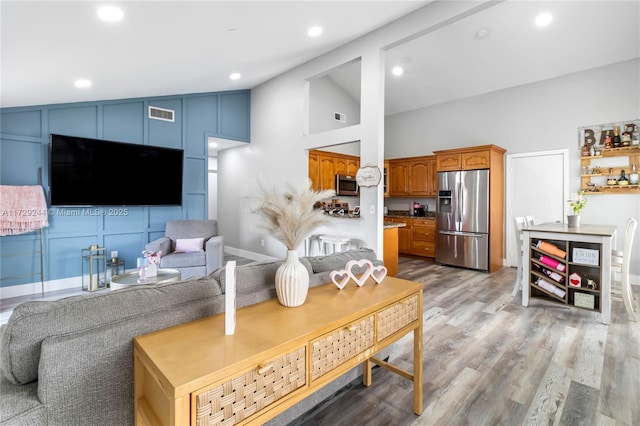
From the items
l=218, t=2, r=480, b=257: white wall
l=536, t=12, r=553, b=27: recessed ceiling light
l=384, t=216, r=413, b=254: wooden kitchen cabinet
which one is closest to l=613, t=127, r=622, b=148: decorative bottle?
l=536, t=12, r=553, b=27: recessed ceiling light

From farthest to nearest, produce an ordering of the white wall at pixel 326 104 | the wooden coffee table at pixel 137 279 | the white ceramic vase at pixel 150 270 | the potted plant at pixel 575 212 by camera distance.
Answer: the white wall at pixel 326 104 < the potted plant at pixel 575 212 < the white ceramic vase at pixel 150 270 < the wooden coffee table at pixel 137 279

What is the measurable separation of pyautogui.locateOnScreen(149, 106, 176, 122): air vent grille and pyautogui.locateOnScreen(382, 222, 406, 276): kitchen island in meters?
4.09

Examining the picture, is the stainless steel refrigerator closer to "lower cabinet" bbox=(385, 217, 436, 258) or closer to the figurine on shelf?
"lower cabinet" bbox=(385, 217, 436, 258)

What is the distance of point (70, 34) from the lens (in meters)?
2.47

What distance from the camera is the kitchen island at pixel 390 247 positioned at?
457cm

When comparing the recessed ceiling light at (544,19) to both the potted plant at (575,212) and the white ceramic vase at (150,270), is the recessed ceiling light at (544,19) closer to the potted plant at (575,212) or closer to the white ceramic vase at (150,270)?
the potted plant at (575,212)

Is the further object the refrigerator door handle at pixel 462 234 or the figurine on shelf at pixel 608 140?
the refrigerator door handle at pixel 462 234

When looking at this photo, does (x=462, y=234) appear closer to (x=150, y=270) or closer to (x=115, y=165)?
(x=150, y=270)

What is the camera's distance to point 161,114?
511cm

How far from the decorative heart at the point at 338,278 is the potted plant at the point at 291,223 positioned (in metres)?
0.27

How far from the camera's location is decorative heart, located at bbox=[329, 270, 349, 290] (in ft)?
5.33

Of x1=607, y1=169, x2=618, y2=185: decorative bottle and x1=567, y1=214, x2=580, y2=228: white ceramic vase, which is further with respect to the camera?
x1=607, y1=169, x2=618, y2=185: decorative bottle

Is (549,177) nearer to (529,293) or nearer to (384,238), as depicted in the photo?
(529,293)

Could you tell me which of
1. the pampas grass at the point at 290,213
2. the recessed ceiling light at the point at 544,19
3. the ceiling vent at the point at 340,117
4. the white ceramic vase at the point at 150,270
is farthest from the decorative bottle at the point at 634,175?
the white ceramic vase at the point at 150,270
